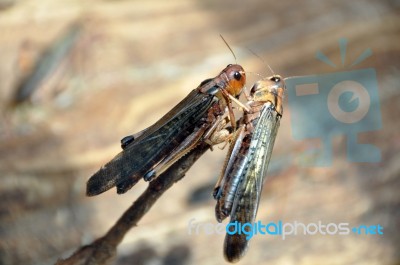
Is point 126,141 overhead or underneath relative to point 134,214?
overhead

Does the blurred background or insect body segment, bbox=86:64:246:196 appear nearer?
insect body segment, bbox=86:64:246:196

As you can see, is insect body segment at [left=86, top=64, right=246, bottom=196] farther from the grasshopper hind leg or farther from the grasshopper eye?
the grasshopper eye

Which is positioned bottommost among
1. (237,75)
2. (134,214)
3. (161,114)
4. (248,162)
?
(134,214)

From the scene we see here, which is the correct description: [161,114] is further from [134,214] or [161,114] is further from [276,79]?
[134,214]

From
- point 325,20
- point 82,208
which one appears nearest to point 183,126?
point 82,208

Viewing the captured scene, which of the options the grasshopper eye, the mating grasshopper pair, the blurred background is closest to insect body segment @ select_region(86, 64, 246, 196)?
the mating grasshopper pair

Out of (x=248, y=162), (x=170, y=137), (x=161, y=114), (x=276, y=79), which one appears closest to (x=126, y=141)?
(x=170, y=137)

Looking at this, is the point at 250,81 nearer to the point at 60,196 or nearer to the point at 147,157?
the point at 60,196
